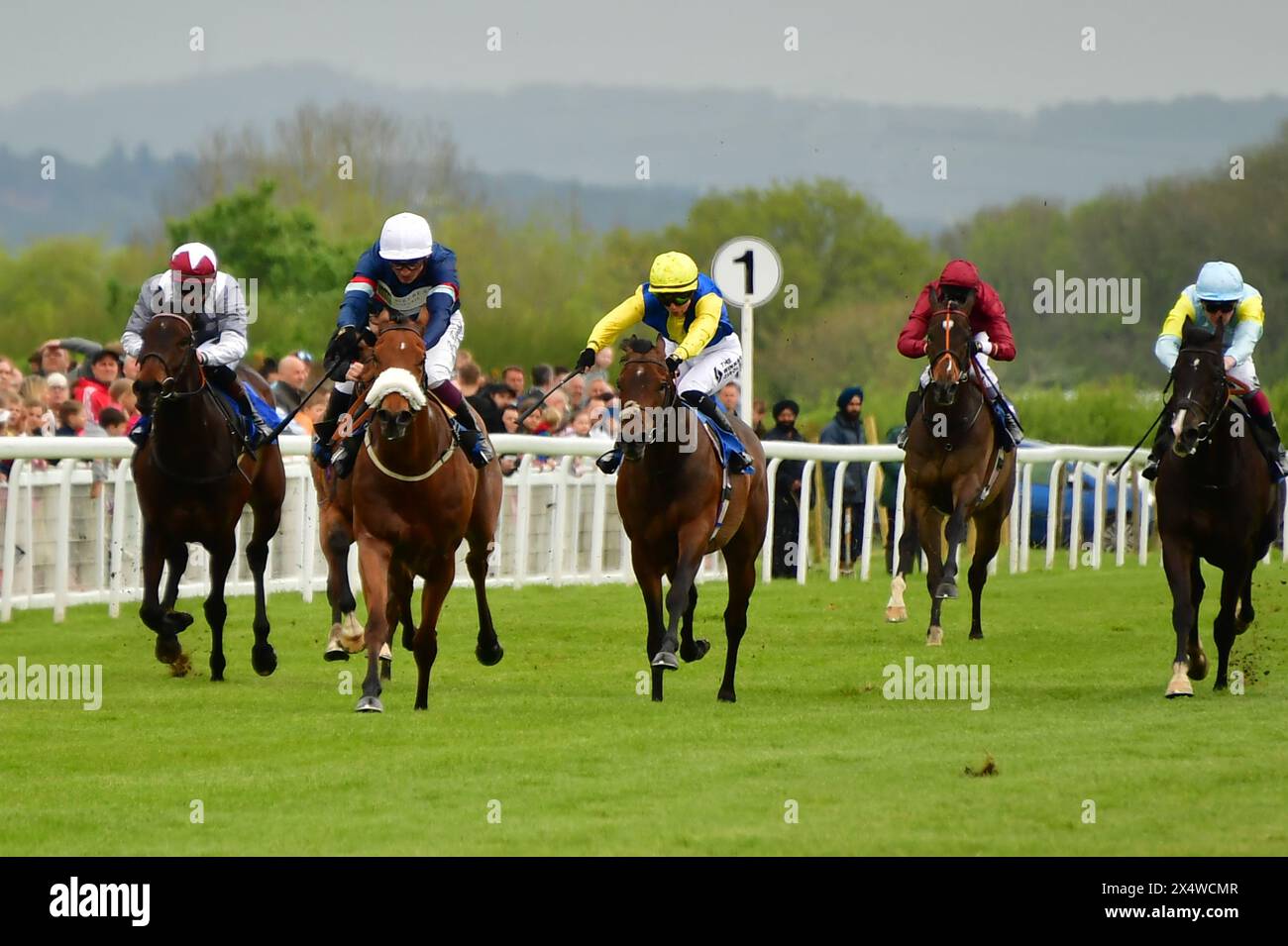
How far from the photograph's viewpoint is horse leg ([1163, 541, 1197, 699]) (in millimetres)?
10305

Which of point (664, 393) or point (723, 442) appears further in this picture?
point (723, 442)

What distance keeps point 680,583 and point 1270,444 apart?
112 inches

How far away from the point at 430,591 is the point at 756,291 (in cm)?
846

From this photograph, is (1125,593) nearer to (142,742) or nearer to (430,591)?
(430,591)

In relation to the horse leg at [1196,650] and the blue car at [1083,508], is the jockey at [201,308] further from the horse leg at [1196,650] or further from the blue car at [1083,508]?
the blue car at [1083,508]

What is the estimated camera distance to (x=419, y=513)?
32.3 feet

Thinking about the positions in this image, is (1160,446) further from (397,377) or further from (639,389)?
(397,377)

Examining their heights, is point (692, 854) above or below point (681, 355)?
below

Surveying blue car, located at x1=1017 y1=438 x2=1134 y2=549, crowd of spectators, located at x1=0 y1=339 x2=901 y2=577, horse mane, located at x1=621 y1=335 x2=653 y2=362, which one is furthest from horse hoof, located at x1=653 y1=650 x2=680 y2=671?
blue car, located at x1=1017 y1=438 x2=1134 y2=549

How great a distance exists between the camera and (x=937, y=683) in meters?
11.2

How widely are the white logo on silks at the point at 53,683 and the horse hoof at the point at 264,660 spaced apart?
0.75 m

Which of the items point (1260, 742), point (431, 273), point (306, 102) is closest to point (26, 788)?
point (431, 273)
